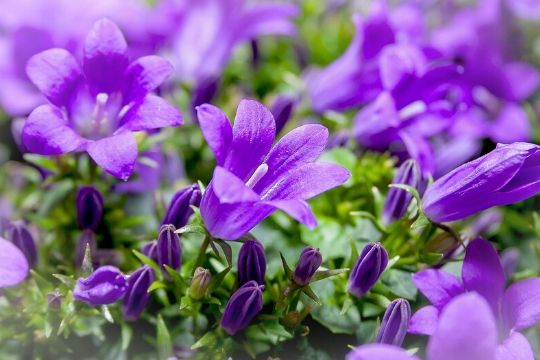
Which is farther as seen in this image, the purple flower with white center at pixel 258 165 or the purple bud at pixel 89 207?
the purple bud at pixel 89 207

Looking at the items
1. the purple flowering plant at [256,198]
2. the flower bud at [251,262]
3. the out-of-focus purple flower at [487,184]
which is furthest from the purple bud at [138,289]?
the out-of-focus purple flower at [487,184]

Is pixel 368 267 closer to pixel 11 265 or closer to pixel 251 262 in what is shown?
pixel 251 262

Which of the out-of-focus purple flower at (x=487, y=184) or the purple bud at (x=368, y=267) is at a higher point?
the out-of-focus purple flower at (x=487, y=184)

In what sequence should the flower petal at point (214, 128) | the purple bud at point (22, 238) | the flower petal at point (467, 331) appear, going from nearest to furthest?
the flower petal at point (467, 331) < the flower petal at point (214, 128) < the purple bud at point (22, 238)

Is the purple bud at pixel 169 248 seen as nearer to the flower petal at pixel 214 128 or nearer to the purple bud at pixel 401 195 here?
the flower petal at pixel 214 128

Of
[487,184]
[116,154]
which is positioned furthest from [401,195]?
[116,154]

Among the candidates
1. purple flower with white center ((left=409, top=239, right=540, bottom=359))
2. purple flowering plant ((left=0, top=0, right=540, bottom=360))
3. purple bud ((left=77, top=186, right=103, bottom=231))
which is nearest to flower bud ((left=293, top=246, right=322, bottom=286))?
purple flowering plant ((left=0, top=0, right=540, bottom=360))

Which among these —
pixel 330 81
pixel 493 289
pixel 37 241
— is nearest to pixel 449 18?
pixel 330 81
